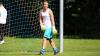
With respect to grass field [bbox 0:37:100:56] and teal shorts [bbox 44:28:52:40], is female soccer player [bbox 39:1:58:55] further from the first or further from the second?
grass field [bbox 0:37:100:56]

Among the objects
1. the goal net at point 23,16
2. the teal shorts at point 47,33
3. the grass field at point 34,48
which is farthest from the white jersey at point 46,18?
the goal net at point 23,16

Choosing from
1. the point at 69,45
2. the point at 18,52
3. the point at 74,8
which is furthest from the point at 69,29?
the point at 18,52

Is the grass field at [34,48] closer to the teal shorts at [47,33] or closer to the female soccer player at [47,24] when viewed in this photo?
the female soccer player at [47,24]

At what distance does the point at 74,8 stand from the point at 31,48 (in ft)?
46.2

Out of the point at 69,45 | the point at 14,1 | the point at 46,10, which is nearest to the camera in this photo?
the point at 46,10

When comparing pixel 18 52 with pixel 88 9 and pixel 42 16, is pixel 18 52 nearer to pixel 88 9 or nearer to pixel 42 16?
pixel 42 16

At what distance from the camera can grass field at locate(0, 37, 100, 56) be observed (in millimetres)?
15734

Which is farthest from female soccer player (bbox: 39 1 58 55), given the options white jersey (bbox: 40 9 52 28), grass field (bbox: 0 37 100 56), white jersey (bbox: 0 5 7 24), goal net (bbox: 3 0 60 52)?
white jersey (bbox: 0 5 7 24)

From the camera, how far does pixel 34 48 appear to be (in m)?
17.9

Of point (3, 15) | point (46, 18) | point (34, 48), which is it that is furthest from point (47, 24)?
point (3, 15)

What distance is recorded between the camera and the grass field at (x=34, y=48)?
15734mm

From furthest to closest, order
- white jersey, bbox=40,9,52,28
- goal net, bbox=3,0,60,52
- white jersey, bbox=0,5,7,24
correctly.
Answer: goal net, bbox=3,0,60,52 → white jersey, bbox=0,5,7,24 → white jersey, bbox=40,9,52,28

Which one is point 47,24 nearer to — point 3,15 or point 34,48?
point 34,48

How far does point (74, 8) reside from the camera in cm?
3164
